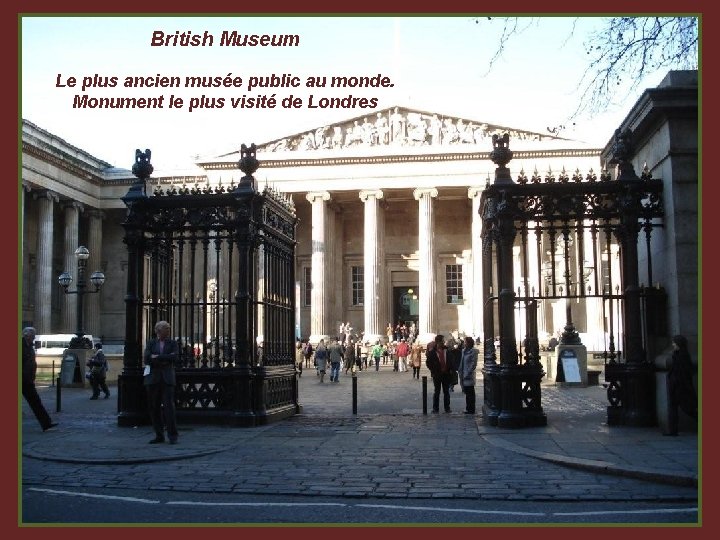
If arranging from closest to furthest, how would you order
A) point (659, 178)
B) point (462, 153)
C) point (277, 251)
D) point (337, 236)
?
point (659, 178)
point (277, 251)
point (462, 153)
point (337, 236)

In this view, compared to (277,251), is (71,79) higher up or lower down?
higher up

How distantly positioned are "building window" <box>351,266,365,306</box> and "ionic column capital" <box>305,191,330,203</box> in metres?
7.27

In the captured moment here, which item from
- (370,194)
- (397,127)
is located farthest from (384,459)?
(397,127)

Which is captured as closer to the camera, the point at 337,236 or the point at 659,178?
the point at 659,178

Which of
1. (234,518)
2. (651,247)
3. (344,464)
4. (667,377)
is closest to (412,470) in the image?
(344,464)

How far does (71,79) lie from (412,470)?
674 cm

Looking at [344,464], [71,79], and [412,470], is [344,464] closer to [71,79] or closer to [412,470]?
[412,470]

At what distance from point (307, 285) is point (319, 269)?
20.6 ft

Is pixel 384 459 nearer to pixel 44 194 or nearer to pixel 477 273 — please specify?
pixel 477 273

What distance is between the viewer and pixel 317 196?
51469mm

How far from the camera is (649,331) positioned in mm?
11852

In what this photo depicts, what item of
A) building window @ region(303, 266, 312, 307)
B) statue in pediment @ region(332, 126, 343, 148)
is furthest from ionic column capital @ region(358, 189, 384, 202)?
building window @ region(303, 266, 312, 307)

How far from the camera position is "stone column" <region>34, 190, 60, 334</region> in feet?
158

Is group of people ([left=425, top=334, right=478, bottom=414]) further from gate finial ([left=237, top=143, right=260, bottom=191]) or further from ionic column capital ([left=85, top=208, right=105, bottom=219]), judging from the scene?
ionic column capital ([left=85, top=208, right=105, bottom=219])
